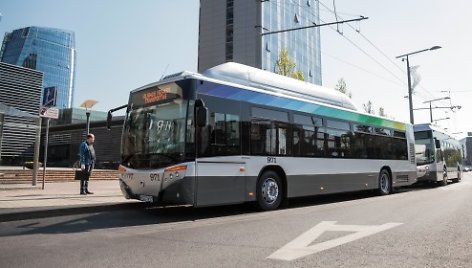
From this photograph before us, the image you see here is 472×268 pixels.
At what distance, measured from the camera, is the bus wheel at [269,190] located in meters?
10.5

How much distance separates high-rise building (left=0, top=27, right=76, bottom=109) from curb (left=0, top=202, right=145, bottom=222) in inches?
2470

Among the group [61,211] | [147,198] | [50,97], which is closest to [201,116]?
[147,198]

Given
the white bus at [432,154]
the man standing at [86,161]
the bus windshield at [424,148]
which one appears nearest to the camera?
the man standing at [86,161]

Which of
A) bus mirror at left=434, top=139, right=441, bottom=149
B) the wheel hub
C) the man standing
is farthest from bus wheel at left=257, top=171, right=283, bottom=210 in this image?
bus mirror at left=434, top=139, right=441, bottom=149

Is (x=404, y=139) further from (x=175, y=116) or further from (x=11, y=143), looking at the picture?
(x=11, y=143)

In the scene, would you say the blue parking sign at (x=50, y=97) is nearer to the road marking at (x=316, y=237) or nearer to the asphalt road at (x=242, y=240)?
the asphalt road at (x=242, y=240)

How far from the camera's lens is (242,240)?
21.6 ft

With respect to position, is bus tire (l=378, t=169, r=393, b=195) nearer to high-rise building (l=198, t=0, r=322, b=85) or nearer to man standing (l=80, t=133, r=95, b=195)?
man standing (l=80, t=133, r=95, b=195)

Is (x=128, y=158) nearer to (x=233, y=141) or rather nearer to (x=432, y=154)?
(x=233, y=141)

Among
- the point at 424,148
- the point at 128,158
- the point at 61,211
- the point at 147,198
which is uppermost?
the point at 424,148

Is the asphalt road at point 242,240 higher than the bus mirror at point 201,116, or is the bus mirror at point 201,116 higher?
the bus mirror at point 201,116

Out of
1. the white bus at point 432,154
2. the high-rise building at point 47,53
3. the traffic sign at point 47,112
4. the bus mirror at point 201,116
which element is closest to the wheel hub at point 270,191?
the bus mirror at point 201,116

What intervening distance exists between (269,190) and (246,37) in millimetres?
63771

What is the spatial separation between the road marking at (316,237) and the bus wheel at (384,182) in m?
8.19
